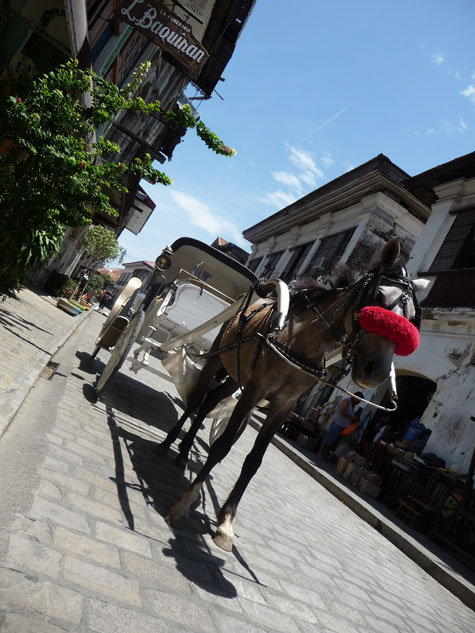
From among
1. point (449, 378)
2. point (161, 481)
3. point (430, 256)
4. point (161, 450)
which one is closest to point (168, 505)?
point (161, 481)

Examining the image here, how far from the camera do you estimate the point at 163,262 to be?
20.8ft

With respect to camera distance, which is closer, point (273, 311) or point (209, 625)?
point (209, 625)

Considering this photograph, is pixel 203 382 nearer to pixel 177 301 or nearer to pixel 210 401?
pixel 210 401

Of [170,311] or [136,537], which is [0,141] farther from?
[136,537]

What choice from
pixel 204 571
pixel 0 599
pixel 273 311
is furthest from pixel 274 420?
pixel 0 599

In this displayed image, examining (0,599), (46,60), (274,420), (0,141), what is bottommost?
(0,599)

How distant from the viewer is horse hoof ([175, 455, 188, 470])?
438cm

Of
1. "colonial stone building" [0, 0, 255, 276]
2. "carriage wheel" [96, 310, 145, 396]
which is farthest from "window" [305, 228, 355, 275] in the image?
"carriage wheel" [96, 310, 145, 396]

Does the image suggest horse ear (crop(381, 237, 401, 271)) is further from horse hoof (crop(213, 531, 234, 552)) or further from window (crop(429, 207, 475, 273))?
window (crop(429, 207, 475, 273))

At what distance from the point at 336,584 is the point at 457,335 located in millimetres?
9189

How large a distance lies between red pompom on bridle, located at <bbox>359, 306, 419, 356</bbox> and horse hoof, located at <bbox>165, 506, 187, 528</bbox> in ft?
5.86

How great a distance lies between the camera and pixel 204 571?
104 inches

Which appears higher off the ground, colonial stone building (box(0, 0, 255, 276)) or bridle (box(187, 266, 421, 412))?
colonial stone building (box(0, 0, 255, 276))

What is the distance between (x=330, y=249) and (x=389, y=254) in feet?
59.3
